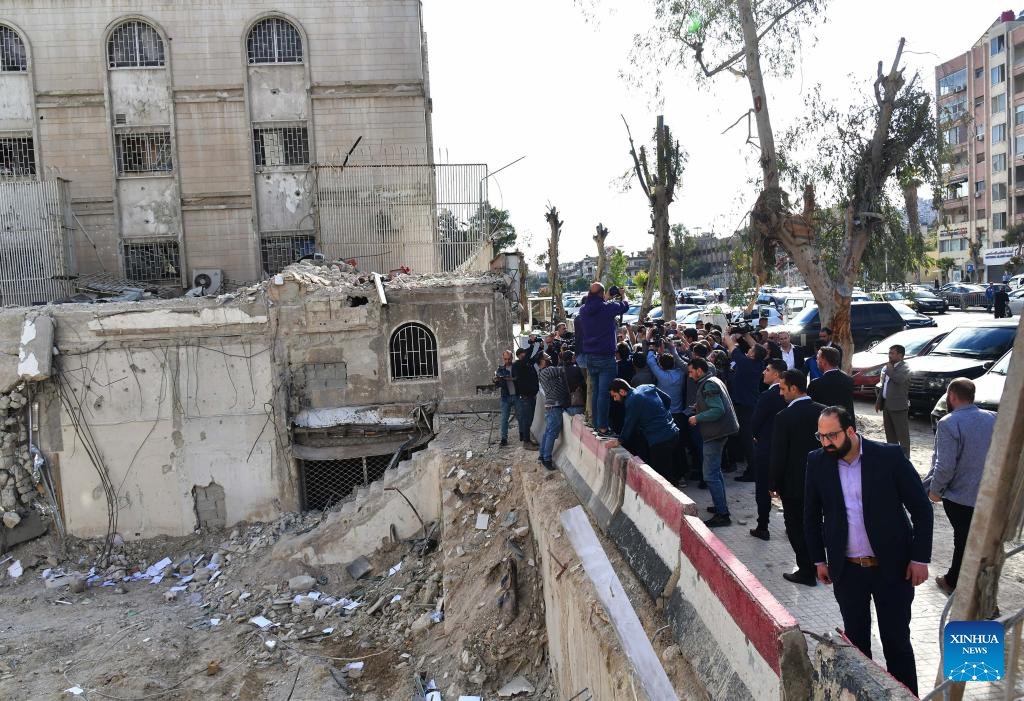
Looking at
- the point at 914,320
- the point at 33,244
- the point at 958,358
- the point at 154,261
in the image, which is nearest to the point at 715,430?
the point at 958,358

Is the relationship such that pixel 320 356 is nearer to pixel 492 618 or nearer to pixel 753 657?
pixel 492 618

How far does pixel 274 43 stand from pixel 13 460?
11.6 m

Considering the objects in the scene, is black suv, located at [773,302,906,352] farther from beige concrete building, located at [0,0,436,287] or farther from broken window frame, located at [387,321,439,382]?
beige concrete building, located at [0,0,436,287]

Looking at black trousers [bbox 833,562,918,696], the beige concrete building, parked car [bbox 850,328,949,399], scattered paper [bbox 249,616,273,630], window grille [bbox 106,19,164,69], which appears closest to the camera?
black trousers [bbox 833,562,918,696]

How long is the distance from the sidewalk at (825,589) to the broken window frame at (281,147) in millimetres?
15189

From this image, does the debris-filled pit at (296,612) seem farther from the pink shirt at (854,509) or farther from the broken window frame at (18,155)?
the broken window frame at (18,155)

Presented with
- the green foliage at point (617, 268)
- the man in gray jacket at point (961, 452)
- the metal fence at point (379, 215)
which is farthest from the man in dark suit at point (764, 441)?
the green foliage at point (617, 268)

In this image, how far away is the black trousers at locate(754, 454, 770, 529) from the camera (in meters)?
6.71

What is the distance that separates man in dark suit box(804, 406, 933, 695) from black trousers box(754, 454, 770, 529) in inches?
98.7

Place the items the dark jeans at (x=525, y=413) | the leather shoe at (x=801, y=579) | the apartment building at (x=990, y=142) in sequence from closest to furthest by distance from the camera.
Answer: the leather shoe at (x=801, y=579) < the dark jeans at (x=525, y=413) < the apartment building at (x=990, y=142)

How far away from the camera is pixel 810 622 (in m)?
5.07

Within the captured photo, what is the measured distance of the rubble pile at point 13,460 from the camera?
14.6 m

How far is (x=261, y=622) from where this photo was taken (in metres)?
11.4

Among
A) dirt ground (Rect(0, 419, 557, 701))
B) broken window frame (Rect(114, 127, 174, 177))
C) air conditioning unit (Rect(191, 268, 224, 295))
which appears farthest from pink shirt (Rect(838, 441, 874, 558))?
broken window frame (Rect(114, 127, 174, 177))
